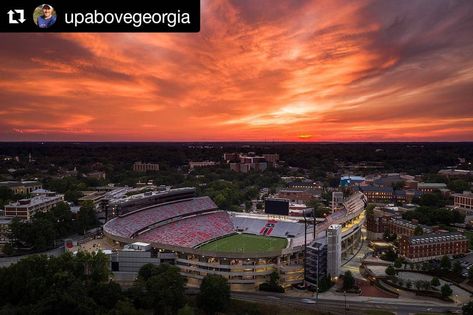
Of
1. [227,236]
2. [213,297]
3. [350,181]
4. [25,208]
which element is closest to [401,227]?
[227,236]

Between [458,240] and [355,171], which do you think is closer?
[458,240]

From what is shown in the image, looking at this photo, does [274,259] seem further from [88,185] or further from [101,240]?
[88,185]

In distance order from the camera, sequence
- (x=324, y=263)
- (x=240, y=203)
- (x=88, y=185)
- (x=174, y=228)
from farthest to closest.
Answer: (x=88, y=185) → (x=240, y=203) → (x=174, y=228) → (x=324, y=263)

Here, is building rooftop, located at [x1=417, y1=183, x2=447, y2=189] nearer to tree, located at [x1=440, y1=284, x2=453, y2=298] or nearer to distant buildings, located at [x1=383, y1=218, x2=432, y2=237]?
distant buildings, located at [x1=383, y1=218, x2=432, y2=237]

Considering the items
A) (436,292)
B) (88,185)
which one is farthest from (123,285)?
(88,185)

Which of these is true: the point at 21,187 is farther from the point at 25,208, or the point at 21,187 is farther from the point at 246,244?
the point at 246,244

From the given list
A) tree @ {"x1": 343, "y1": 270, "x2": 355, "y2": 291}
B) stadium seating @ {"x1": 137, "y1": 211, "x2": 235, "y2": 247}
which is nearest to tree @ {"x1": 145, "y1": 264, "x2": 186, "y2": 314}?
stadium seating @ {"x1": 137, "y1": 211, "x2": 235, "y2": 247}
